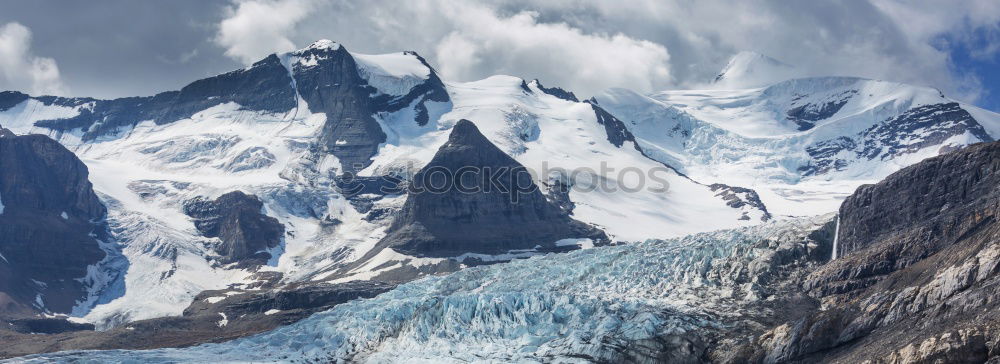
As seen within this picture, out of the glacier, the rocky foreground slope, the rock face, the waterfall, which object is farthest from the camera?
the waterfall

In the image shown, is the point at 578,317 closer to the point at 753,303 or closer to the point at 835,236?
the point at 753,303

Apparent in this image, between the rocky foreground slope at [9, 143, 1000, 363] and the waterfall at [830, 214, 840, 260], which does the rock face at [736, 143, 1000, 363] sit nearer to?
the rocky foreground slope at [9, 143, 1000, 363]

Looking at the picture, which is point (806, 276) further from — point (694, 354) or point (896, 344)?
point (896, 344)

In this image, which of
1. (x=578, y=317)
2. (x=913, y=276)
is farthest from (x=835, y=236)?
(x=578, y=317)

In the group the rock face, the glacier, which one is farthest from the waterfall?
the glacier

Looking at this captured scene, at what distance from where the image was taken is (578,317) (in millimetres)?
157750

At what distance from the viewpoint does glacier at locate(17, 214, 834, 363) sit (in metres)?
147

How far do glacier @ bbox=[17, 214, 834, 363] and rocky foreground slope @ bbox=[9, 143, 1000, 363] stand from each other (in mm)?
278

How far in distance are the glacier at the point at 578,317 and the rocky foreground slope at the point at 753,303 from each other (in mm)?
278

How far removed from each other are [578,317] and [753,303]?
23.1 m

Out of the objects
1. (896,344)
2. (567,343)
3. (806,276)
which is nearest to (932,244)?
(806,276)

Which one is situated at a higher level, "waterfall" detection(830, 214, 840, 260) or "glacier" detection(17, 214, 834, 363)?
"waterfall" detection(830, 214, 840, 260)

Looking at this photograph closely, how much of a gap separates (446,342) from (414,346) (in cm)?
507

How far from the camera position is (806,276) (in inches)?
6230
